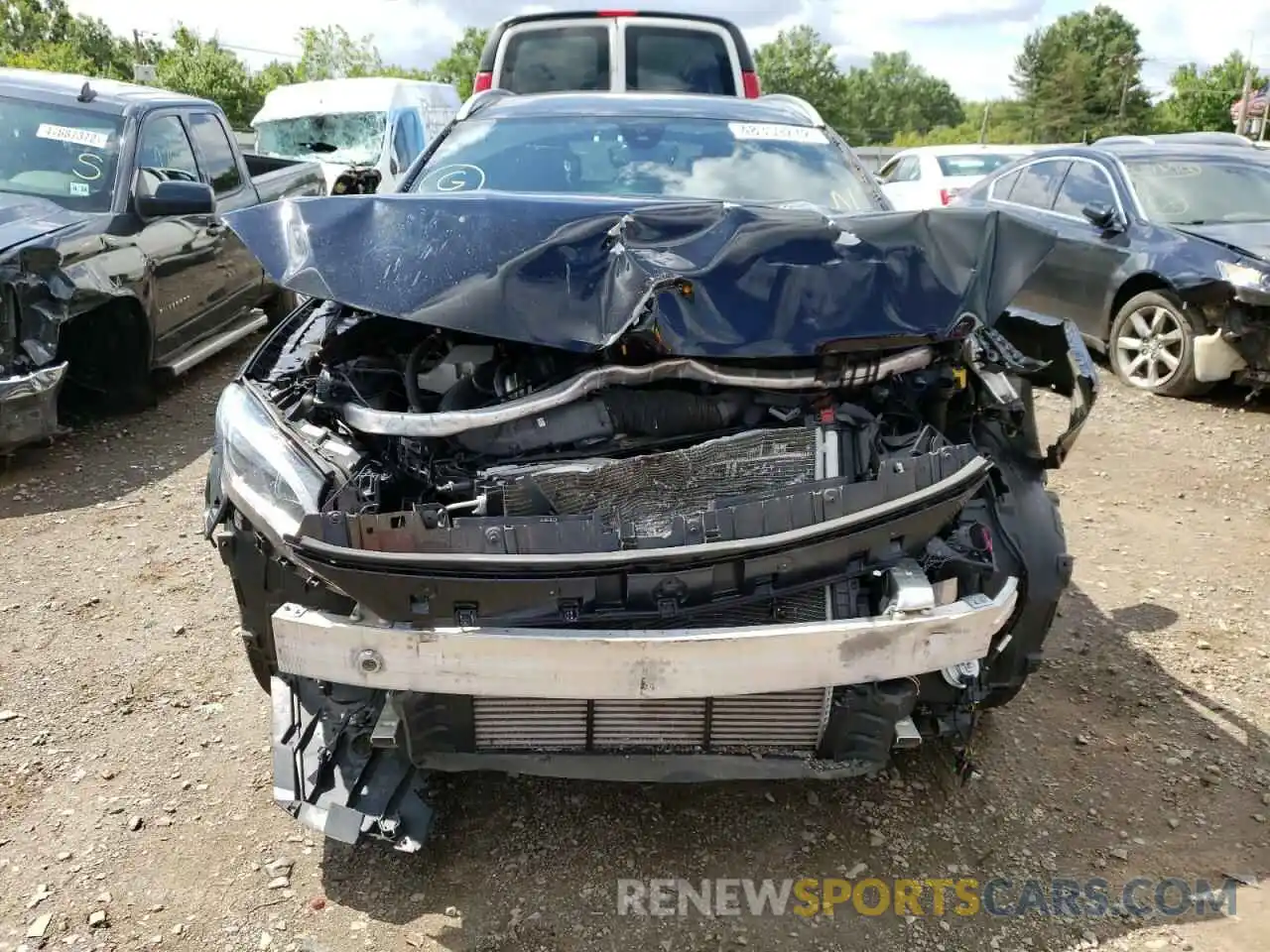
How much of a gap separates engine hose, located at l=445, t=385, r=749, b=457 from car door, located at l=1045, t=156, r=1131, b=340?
5.34 meters

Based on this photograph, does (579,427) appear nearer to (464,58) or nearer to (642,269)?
(642,269)

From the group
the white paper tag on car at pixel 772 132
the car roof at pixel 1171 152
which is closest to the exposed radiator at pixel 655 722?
the white paper tag on car at pixel 772 132

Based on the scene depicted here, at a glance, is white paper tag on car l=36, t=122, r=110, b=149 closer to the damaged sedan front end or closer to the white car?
the damaged sedan front end

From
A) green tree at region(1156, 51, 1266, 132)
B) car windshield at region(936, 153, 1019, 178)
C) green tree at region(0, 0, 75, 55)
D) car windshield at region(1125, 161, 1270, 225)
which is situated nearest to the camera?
car windshield at region(1125, 161, 1270, 225)

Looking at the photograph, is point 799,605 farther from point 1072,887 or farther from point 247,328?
point 247,328

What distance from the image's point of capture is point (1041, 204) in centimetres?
782

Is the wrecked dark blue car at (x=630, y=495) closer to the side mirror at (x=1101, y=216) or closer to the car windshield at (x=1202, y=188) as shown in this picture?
the side mirror at (x=1101, y=216)

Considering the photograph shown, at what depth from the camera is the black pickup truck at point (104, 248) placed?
453cm

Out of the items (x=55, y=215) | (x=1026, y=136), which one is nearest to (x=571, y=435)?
(x=55, y=215)

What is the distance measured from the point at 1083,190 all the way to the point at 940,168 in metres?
5.07

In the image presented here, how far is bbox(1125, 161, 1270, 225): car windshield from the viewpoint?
672 cm

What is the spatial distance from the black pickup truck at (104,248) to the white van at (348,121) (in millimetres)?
6855

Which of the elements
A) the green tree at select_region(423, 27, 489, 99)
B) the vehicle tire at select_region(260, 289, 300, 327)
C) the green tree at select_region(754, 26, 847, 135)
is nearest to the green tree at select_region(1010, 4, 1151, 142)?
the green tree at select_region(754, 26, 847, 135)

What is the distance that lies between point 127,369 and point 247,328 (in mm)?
1161
